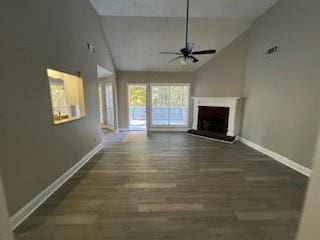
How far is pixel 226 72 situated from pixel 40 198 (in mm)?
6093

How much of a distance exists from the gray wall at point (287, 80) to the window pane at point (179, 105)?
9.58 ft

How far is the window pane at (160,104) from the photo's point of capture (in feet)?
24.2

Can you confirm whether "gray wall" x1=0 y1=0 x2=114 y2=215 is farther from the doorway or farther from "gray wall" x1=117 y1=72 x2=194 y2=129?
the doorway

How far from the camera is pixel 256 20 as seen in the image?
4773 millimetres

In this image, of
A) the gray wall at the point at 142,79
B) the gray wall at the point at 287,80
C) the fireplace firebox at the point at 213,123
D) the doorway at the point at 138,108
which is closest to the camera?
the gray wall at the point at 287,80

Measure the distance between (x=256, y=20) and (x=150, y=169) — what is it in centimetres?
499

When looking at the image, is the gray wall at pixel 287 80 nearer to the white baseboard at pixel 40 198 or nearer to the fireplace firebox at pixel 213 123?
the fireplace firebox at pixel 213 123

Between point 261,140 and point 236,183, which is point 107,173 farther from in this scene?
point 261,140

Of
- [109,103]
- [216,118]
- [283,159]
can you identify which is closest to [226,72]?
[216,118]

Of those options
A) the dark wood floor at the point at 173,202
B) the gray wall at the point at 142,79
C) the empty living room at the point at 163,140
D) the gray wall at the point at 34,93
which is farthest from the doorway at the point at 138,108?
the gray wall at the point at 34,93

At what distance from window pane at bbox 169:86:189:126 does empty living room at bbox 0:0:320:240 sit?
3.21 feet

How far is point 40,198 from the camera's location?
2330 mm

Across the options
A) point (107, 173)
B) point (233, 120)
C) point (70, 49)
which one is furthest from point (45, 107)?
point (233, 120)

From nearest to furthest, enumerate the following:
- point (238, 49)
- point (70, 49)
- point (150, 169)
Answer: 1. point (70, 49)
2. point (150, 169)
3. point (238, 49)
